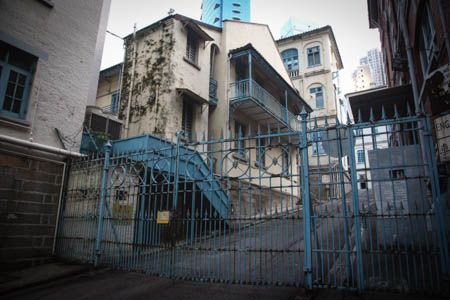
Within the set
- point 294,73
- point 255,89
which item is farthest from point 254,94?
point 294,73

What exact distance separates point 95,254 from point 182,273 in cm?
237

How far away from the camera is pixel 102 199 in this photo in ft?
22.3

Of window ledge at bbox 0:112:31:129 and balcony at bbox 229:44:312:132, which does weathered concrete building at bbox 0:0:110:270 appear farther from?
balcony at bbox 229:44:312:132

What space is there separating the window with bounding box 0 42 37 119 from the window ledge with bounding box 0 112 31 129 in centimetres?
18

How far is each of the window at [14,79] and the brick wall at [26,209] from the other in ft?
4.07

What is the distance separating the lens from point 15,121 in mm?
6906

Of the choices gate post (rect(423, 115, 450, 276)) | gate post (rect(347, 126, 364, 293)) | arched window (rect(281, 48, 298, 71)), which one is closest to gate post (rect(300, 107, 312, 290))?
gate post (rect(347, 126, 364, 293))

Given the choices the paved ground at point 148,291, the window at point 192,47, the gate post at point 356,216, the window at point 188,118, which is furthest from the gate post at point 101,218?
the window at point 192,47

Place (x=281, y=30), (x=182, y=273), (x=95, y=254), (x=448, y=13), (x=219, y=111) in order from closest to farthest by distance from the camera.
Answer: (x=448, y=13) → (x=182, y=273) → (x=95, y=254) → (x=219, y=111) → (x=281, y=30)

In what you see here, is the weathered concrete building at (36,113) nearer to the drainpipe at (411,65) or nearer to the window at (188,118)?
the window at (188,118)

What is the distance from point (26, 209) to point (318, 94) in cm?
2436

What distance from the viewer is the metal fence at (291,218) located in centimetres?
416

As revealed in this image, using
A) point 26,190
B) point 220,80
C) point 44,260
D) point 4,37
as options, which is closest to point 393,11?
point 220,80

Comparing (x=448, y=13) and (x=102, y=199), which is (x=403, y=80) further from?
(x=102, y=199)
